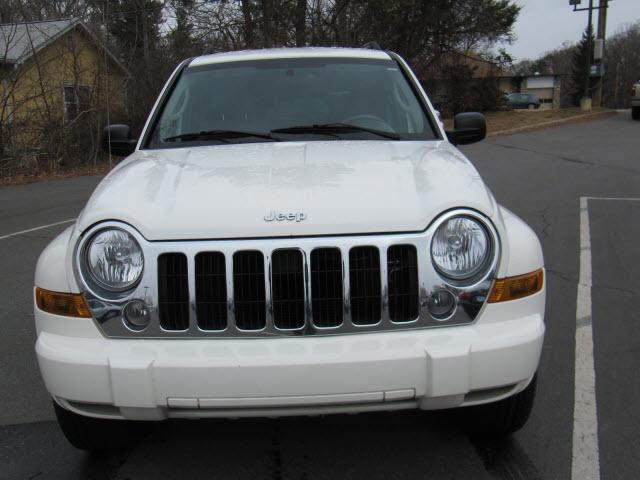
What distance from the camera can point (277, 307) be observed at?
2.34 metres

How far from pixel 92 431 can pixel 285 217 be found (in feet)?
4.25

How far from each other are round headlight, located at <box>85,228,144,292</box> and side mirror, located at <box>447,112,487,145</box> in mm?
2488

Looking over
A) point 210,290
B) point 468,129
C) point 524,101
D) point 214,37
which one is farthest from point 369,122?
point 524,101

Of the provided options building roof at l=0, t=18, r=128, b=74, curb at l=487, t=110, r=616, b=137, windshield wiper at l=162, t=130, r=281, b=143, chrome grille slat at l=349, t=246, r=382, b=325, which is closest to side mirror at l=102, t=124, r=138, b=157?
windshield wiper at l=162, t=130, r=281, b=143

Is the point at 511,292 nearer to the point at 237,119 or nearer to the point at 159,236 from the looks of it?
the point at 159,236

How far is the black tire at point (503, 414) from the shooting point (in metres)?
2.65

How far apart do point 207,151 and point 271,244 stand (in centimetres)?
116

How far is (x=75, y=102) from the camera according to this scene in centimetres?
1744

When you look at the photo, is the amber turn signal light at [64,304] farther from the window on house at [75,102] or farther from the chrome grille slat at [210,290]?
the window on house at [75,102]

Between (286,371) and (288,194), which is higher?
(288,194)

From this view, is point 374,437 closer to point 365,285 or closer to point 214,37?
point 365,285

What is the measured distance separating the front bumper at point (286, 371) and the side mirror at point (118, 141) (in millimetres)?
2114

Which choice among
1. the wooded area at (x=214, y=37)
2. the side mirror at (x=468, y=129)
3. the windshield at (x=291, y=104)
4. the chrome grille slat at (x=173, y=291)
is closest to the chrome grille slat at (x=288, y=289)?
the chrome grille slat at (x=173, y=291)

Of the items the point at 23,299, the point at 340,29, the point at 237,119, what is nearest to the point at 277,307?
the point at 237,119
